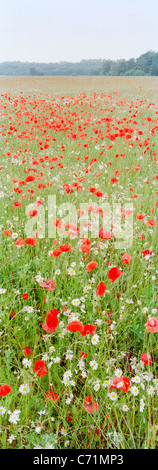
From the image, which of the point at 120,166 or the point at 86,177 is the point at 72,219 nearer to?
the point at 86,177

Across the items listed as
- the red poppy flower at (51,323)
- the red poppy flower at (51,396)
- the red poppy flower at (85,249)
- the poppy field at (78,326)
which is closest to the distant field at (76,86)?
the poppy field at (78,326)

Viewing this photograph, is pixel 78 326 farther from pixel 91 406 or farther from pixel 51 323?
pixel 91 406

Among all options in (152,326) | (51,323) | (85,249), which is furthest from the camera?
(85,249)

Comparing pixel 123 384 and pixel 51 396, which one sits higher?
pixel 123 384

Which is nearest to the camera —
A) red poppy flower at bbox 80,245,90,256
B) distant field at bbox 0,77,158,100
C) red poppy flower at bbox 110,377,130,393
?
red poppy flower at bbox 110,377,130,393

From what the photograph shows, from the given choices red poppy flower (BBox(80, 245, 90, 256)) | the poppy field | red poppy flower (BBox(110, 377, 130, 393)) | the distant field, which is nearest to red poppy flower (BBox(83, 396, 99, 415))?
the poppy field

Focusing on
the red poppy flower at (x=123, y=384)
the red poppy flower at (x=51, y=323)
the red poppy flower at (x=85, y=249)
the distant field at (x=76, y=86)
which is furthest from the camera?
the distant field at (x=76, y=86)

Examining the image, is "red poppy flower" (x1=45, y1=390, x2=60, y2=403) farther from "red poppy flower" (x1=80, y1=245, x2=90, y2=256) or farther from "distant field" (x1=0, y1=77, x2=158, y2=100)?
"distant field" (x1=0, y1=77, x2=158, y2=100)

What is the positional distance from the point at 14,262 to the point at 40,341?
0.91 metres

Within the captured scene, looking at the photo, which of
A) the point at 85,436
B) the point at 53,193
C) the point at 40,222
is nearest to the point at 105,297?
the point at 85,436

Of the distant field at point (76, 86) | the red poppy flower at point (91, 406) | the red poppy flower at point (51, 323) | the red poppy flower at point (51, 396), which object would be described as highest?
the distant field at point (76, 86)

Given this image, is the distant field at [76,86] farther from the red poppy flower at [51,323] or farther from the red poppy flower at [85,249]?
the red poppy flower at [51,323]

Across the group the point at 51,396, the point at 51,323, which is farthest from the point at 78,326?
the point at 51,396

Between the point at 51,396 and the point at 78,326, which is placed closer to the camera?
the point at 78,326
